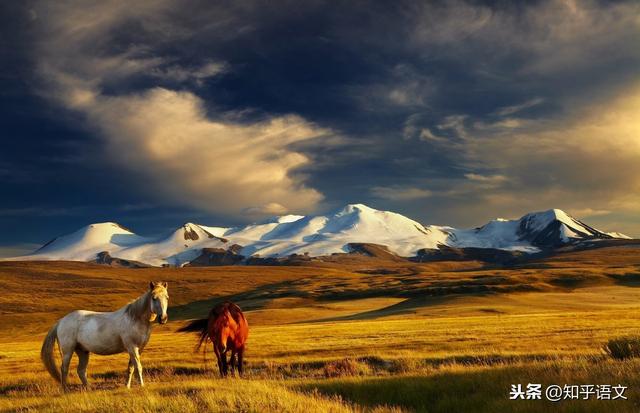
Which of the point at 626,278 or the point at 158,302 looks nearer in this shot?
the point at 158,302

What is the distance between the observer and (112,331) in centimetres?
1612

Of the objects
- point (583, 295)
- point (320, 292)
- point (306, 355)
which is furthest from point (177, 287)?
point (306, 355)

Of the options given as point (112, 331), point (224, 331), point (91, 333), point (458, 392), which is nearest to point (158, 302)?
point (112, 331)

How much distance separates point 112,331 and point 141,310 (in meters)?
1.22

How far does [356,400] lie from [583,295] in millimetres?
102071

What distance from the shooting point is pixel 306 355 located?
97.8 feet

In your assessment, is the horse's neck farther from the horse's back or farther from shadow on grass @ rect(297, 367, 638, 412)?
shadow on grass @ rect(297, 367, 638, 412)

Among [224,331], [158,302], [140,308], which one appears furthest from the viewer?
[224,331]

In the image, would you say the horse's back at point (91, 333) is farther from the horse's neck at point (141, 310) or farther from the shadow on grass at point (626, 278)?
the shadow on grass at point (626, 278)

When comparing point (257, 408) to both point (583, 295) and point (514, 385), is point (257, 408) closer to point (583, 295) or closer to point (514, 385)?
point (514, 385)

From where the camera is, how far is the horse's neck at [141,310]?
51.6ft

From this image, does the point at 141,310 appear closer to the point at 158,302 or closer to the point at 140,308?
the point at 140,308

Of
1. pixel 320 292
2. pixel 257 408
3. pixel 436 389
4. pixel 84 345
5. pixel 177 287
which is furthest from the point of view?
pixel 177 287

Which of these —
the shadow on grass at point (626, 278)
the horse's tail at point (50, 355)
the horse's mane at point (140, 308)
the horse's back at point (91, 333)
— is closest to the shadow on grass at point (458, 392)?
the horse's mane at point (140, 308)
